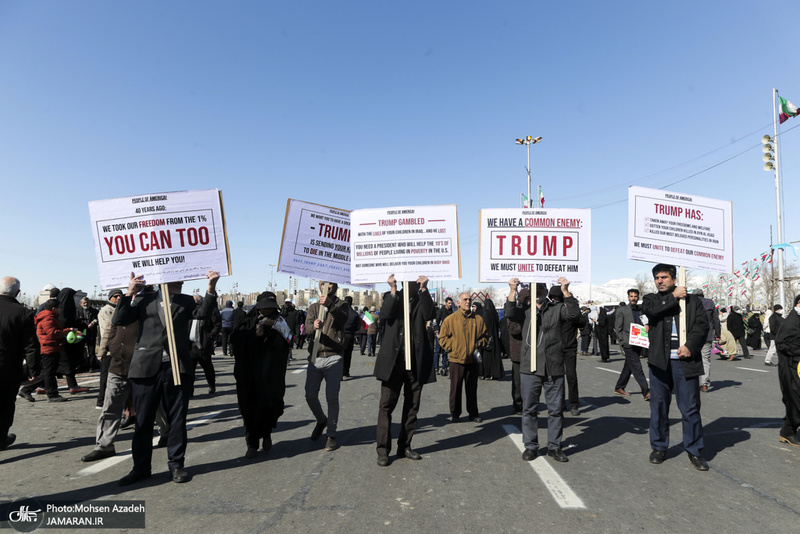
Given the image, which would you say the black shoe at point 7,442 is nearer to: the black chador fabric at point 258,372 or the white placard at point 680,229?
the black chador fabric at point 258,372

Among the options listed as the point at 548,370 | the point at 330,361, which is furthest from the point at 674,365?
the point at 330,361

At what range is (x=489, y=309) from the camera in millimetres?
11734

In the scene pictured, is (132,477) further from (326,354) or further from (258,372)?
(326,354)

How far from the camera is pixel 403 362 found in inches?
233

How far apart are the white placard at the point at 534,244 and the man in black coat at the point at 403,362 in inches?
44.4

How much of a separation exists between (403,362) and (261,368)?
175 centimetres

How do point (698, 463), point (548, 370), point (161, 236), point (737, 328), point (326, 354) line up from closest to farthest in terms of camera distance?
1. point (698, 463)
2. point (161, 236)
3. point (548, 370)
4. point (326, 354)
5. point (737, 328)

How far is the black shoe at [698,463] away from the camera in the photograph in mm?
5270

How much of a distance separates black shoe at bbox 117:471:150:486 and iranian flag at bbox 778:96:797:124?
33936mm

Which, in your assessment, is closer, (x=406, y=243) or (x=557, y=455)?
(x=557, y=455)

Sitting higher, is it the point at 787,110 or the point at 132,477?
the point at 787,110

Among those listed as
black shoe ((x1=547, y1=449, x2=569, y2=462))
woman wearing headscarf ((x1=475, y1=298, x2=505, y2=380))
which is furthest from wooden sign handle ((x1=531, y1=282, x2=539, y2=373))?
woman wearing headscarf ((x1=475, y1=298, x2=505, y2=380))

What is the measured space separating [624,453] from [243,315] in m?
4.94

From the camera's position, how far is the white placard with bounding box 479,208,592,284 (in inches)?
259
